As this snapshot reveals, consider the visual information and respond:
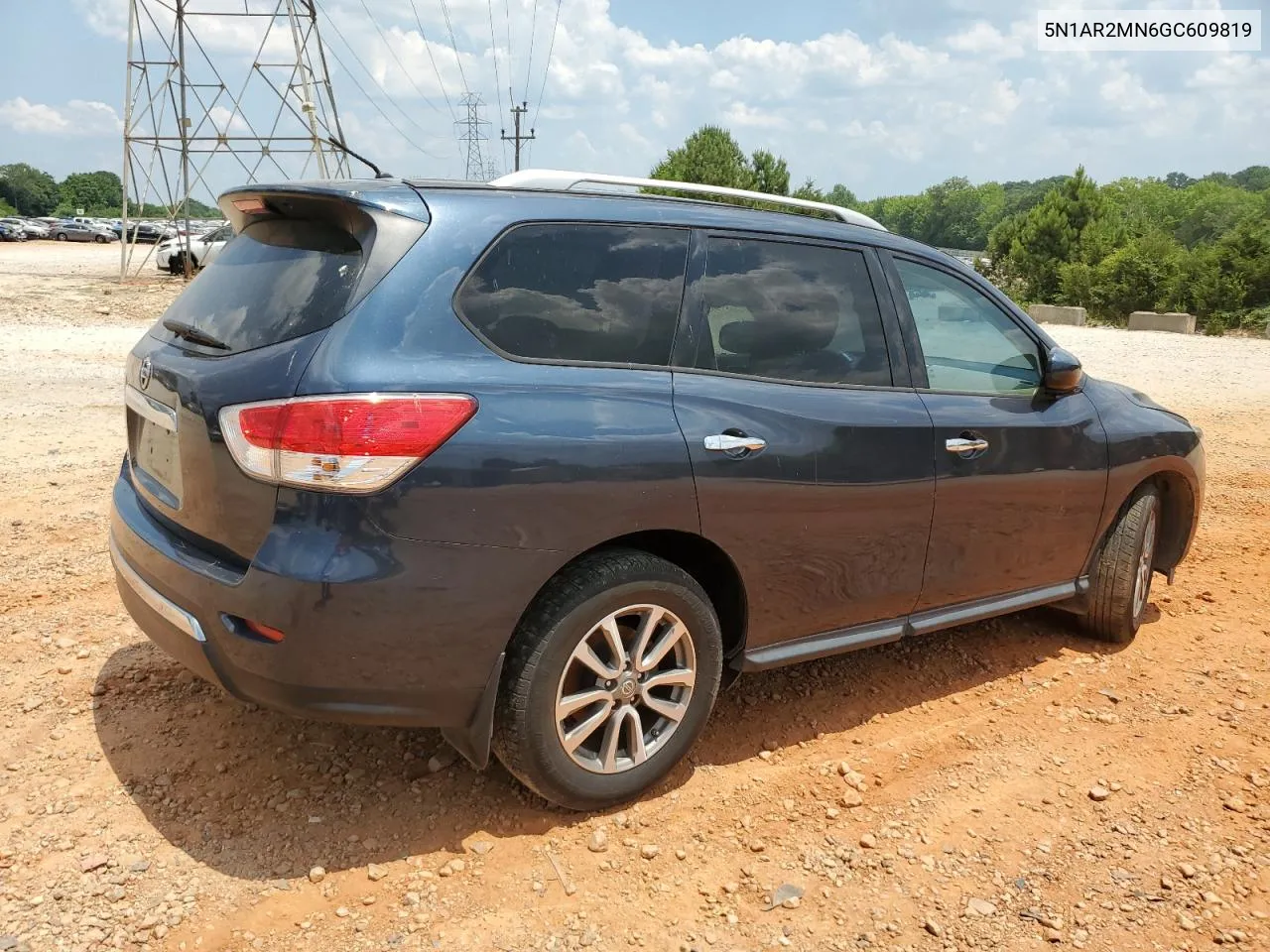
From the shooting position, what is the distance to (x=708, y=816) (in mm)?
3246

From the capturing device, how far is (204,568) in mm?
2783

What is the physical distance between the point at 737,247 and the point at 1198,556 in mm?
4360

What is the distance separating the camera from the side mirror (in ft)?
13.6

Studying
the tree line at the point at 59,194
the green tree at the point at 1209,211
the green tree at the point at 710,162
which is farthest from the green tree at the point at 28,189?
the green tree at the point at 1209,211

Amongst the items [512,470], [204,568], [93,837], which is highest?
[512,470]

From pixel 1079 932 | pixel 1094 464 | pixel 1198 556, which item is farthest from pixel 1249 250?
pixel 1079 932

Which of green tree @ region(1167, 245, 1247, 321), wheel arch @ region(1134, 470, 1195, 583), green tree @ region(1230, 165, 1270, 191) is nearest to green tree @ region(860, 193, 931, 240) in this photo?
green tree @ region(1230, 165, 1270, 191)

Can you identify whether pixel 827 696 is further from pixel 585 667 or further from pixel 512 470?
pixel 512 470

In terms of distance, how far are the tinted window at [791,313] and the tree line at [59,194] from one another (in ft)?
377

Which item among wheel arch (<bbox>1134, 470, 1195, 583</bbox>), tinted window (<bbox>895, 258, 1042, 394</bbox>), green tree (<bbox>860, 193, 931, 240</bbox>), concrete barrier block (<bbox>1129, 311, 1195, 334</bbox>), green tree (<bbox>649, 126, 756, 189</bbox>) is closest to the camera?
tinted window (<bbox>895, 258, 1042, 394</bbox>)

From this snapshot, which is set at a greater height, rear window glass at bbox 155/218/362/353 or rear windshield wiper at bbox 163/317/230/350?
rear window glass at bbox 155/218/362/353

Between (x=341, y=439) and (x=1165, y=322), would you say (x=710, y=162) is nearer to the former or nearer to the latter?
(x=1165, y=322)

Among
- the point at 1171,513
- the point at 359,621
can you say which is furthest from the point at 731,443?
the point at 1171,513

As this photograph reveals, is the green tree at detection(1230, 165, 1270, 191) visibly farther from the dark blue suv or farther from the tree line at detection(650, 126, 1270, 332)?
the dark blue suv
